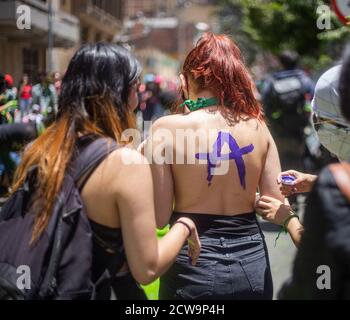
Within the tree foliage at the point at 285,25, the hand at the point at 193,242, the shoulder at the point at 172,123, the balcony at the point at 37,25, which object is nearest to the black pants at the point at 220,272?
the hand at the point at 193,242

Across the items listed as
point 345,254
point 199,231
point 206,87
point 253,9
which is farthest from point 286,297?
point 253,9

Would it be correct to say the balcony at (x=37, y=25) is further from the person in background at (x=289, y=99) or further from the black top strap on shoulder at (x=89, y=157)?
the black top strap on shoulder at (x=89, y=157)

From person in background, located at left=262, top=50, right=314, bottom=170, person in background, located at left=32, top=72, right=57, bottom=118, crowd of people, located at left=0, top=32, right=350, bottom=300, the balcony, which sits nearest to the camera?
crowd of people, located at left=0, top=32, right=350, bottom=300

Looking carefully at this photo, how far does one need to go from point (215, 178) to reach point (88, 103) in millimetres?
668

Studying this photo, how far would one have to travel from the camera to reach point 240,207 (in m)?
2.54

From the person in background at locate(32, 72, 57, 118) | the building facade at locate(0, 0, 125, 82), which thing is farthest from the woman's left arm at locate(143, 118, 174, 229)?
the building facade at locate(0, 0, 125, 82)

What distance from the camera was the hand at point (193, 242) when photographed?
219 centimetres

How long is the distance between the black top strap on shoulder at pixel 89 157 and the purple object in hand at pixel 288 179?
826mm

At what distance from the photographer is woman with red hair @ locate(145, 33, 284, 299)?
248cm

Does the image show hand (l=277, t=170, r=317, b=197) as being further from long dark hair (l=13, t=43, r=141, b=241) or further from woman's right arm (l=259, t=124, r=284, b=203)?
long dark hair (l=13, t=43, r=141, b=241)

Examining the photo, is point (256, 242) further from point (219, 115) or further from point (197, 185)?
point (219, 115)

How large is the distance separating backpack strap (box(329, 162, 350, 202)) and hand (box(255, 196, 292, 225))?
0.82 metres

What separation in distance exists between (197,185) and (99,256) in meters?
0.62
